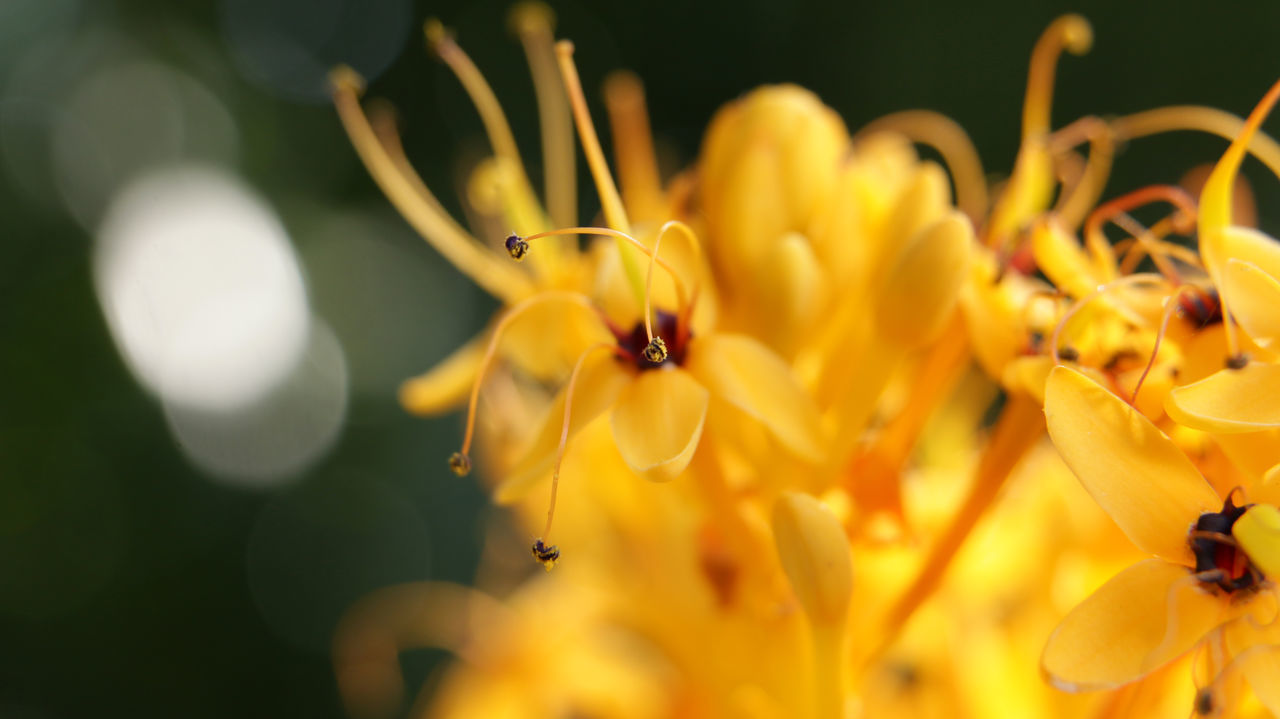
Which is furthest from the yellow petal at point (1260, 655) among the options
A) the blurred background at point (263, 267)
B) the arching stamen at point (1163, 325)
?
the blurred background at point (263, 267)

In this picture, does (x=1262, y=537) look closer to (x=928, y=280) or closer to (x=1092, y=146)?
(x=928, y=280)

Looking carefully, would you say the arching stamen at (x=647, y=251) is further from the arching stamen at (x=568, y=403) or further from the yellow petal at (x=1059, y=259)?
the yellow petal at (x=1059, y=259)

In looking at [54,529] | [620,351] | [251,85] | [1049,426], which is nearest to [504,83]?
[251,85]

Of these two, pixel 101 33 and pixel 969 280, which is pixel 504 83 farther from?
pixel 969 280

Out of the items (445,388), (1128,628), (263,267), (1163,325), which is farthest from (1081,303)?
(263,267)

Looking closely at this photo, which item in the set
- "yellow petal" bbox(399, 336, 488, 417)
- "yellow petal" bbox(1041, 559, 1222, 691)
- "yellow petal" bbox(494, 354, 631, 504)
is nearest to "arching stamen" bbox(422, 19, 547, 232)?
"yellow petal" bbox(399, 336, 488, 417)
